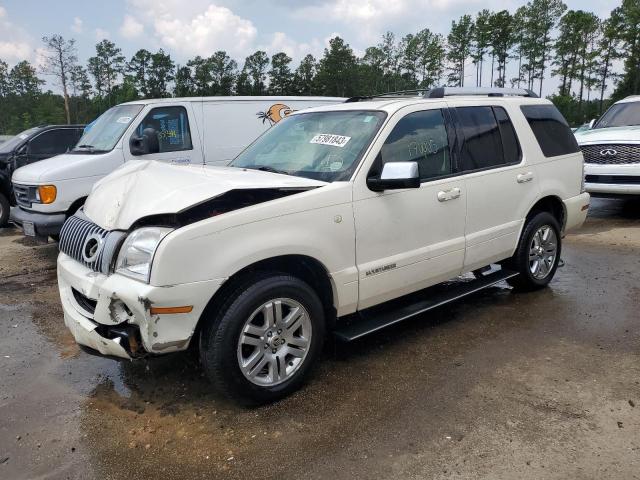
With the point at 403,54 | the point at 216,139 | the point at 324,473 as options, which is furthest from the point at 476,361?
the point at 403,54

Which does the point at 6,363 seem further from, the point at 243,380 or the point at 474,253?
the point at 474,253

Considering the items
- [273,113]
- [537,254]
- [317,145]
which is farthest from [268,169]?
[273,113]

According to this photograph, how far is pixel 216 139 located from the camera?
8.20 meters

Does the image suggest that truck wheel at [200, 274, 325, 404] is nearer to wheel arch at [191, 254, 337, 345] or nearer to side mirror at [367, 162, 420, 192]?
wheel arch at [191, 254, 337, 345]

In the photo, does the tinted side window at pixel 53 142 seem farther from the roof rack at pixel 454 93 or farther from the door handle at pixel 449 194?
the door handle at pixel 449 194

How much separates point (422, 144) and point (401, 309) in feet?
4.18

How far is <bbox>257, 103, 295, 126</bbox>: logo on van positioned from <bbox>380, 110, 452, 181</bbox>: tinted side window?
4.92 m

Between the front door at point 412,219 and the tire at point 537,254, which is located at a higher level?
the front door at point 412,219

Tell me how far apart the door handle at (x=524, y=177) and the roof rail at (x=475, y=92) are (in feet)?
2.71

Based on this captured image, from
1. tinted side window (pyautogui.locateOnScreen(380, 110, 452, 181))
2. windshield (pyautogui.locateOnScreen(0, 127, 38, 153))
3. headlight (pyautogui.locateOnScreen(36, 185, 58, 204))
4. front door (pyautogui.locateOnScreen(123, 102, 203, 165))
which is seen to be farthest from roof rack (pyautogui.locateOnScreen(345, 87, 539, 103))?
windshield (pyautogui.locateOnScreen(0, 127, 38, 153))

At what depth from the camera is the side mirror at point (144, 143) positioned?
7.21 meters

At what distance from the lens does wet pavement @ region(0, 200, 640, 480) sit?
277 cm

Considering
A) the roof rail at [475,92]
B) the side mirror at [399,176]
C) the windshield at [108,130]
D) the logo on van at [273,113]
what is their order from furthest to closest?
1. the logo on van at [273,113]
2. the windshield at [108,130]
3. the roof rail at [475,92]
4. the side mirror at [399,176]

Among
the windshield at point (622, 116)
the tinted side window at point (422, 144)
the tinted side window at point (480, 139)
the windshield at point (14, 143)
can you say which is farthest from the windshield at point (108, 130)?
the windshield at point (622, 116)
